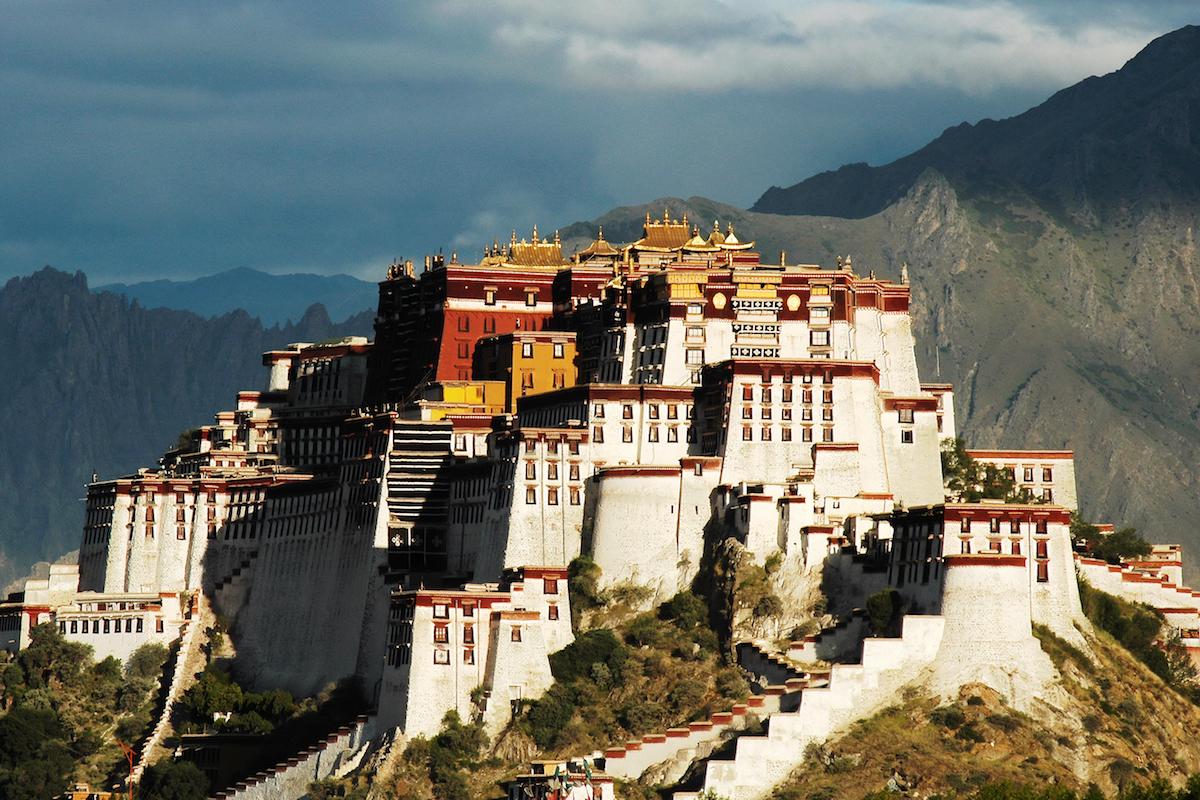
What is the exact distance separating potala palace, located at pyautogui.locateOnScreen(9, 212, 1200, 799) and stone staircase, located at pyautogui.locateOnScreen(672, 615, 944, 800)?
5.5 inches

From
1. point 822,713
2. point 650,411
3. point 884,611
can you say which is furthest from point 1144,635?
point 650,411

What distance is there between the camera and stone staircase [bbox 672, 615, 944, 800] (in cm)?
13912

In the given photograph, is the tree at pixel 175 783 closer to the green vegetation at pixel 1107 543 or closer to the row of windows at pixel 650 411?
the row of windows at pixel 650 411

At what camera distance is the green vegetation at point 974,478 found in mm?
174000

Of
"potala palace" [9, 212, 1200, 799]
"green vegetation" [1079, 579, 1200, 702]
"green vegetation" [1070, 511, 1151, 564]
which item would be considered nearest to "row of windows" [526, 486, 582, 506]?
"potala palace" [9, 212, 1200, 799]

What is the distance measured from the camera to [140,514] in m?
184

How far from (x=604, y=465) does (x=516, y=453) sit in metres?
4.66

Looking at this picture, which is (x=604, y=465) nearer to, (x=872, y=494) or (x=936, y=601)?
(x=872, y=494)

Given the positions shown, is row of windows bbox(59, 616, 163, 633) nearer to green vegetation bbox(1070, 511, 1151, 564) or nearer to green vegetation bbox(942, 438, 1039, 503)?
green vegetation bbox(942, 438, 1039, 503)

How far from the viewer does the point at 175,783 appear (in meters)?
160

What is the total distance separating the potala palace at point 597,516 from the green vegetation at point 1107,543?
58.3 inches

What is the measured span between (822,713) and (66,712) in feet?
166

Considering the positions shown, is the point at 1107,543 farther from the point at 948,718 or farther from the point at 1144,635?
the point at 948,718

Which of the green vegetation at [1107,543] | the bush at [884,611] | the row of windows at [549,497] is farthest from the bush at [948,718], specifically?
the green vegetation at [1107,543]
